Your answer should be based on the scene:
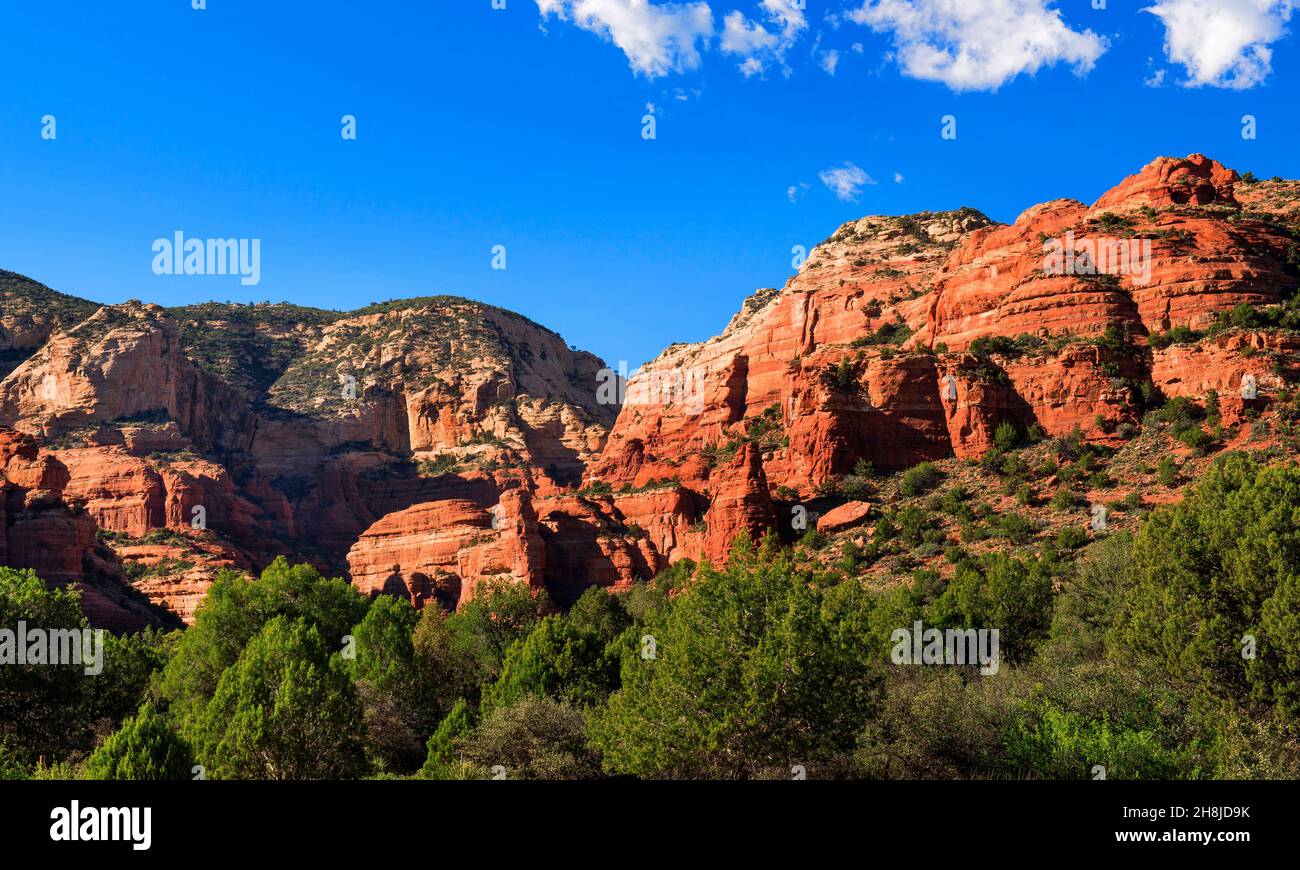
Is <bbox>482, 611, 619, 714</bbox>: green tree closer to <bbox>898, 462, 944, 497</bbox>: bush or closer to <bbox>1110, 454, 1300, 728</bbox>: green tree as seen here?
<bbox>1110, 454, 1300, 728</bbox>: green tree

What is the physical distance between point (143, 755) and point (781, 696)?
1662cm

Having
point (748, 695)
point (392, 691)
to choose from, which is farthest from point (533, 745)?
point (392, 691)

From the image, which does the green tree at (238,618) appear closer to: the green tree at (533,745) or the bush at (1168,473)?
the green tree at (533,745)

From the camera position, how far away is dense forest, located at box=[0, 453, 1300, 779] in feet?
92.6

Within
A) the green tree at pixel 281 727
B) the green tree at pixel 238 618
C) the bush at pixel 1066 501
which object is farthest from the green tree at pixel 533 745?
the bush at pixel 1066 501

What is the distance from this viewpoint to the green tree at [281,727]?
98.9 feet

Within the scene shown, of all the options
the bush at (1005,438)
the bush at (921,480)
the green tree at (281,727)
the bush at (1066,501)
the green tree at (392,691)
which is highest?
the bush at (1005,438)

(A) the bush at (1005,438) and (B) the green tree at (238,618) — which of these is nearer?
(B) the green tree at (238,618)

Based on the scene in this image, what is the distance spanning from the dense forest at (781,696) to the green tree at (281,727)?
8 centimetres

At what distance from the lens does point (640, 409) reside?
120m
